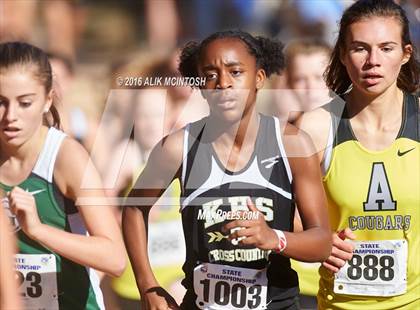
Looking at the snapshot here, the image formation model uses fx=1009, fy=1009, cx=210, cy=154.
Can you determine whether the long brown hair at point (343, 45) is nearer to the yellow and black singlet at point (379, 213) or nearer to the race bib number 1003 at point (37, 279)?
the yellow and black singlet at point (379, 213)

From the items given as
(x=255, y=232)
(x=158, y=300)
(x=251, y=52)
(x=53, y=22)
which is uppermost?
(x=53, y=22)

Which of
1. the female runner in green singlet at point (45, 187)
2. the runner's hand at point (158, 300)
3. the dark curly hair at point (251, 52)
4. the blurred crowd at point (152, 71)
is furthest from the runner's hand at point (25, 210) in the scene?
the dark curly hair at point (251, 52)

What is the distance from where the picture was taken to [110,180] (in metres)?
4.14

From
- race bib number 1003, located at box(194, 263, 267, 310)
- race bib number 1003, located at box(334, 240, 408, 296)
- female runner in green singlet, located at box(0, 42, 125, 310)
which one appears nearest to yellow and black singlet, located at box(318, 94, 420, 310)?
race bib number 1003, located at box(334, 240, 408, 296)

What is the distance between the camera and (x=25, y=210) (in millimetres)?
3955

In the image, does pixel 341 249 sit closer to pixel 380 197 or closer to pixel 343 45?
pixel 380 197

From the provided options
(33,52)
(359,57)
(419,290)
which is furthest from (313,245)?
(33,52)

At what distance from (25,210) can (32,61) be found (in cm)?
61

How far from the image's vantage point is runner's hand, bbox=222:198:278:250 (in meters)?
3.76

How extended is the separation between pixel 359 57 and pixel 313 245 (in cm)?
77

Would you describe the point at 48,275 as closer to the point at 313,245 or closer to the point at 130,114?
the point at 130,114

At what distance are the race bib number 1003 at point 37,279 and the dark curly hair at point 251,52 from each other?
3.11 feet

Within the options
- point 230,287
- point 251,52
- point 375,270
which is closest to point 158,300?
point 230,287

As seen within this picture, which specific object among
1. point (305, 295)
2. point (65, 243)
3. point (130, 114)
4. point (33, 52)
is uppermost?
point (33, 52)
